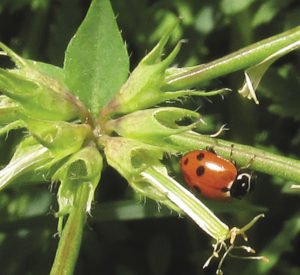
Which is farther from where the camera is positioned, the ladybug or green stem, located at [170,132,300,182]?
the ladybug

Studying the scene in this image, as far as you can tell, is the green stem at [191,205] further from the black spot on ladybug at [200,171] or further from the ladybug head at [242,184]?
the ladybug head at [242,184]

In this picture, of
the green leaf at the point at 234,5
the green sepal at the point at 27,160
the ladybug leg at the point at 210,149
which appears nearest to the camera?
the green sepal at the point at 27,160

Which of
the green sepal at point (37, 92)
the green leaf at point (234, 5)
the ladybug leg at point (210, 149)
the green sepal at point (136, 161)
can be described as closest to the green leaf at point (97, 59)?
the green sepal at point (37, 92)

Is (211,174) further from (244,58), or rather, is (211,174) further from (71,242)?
(71,242)

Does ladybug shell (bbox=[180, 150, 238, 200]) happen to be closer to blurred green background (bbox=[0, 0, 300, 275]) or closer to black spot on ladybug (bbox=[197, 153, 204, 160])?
black spot on ladybug (bbox=[197, 153, 204, 160])

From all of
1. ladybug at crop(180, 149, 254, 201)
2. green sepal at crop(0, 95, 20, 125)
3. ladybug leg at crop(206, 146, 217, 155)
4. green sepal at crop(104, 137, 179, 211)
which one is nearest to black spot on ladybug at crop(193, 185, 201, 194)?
ladybug at crop(180, 149, 254, 201)

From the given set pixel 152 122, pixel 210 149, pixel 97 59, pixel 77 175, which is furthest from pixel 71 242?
pixel 97 59
